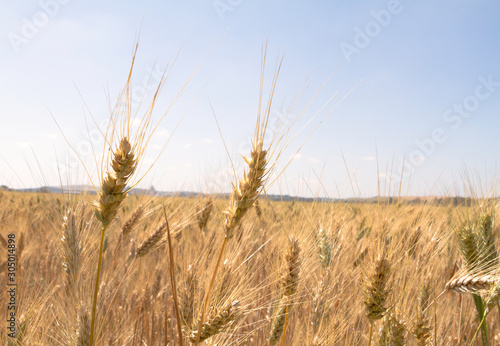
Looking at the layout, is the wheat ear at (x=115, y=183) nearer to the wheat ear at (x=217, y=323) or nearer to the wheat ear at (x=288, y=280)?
the wheat ear at (x=217, y=323)

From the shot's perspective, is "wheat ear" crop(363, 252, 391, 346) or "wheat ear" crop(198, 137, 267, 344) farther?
"wheat ear" crop(363, 252, 391, 346)

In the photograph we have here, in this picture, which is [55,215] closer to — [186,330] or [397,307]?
[186,330]

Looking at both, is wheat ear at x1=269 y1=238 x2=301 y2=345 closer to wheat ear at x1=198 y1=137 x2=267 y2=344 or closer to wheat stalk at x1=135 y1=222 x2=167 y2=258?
wheat ear at x1=198 y1=137 x2=267 y2=344

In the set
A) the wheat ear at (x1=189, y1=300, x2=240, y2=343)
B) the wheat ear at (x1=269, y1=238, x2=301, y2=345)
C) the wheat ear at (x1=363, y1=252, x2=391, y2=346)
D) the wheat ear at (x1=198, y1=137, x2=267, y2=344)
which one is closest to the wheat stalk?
the wheat ear at (x1=269, y1=238, x2=301, y2=345)

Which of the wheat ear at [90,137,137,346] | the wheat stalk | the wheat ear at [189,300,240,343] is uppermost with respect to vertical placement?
the wheat ear at [90,137,137,346]

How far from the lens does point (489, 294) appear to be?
6.04ft

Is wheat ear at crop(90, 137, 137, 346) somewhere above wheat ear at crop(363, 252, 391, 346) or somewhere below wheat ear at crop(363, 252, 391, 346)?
above

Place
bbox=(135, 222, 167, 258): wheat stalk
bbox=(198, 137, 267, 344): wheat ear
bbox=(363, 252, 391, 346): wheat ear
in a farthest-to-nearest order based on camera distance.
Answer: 1. bbox=(135, 222, 167, 258): wheat stalk
2. bbox=(363, 252, 391, 346): wheat ear
3. bbox=(198, 137, 267, 344): wheat ear

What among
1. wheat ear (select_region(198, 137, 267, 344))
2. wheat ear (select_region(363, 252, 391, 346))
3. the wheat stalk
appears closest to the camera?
wheat ear (select_region(198, 137, 267, 344))

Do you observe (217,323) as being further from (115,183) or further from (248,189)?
(115,183)

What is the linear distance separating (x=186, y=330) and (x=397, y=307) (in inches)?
44.3

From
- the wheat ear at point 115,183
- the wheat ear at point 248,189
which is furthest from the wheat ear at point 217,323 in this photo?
the wheat ear at point 115,183

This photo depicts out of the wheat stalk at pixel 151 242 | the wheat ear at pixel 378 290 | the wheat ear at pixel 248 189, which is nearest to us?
the wheat ear at pixel 248 189

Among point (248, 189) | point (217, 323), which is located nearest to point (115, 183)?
point (248, 189)
